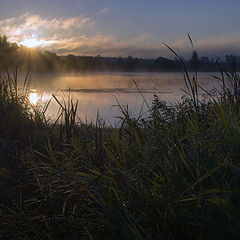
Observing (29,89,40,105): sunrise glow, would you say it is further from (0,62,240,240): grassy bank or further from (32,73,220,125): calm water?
(0,62,240,240): grassy bank

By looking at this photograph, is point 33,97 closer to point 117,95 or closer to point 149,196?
point 149,196

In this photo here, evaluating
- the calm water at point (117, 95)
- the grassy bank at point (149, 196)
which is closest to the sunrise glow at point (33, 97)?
the calm water at point (117, 95)

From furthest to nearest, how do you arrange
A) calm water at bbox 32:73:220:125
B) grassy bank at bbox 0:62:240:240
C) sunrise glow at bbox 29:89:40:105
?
sunrise glow at bbox 29:89:40:105, calm water at bbox 32:73:220:125, grassy bank at bbox 0:62:240:240

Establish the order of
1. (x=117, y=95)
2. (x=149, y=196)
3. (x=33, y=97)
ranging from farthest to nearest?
(x=117, y=95)
(x=33, y=97)
(x=149, y=196)

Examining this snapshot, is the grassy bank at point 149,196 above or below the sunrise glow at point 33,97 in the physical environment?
below

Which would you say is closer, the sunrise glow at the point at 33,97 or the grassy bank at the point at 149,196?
the grassy bank at the point at 149,196

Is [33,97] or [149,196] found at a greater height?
[33,97]

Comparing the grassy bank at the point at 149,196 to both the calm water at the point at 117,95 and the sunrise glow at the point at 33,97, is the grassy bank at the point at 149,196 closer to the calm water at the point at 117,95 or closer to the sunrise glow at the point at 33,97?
the calm water at the point at 117,95

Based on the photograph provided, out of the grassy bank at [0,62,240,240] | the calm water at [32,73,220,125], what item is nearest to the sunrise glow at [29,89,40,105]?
the calm water at [32,73,220,125]

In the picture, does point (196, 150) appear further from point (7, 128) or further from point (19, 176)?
point (7, 128)

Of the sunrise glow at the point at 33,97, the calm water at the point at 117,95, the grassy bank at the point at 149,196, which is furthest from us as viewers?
the sunrise glow at the point at 33,97

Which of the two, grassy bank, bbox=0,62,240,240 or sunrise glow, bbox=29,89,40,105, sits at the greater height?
sunrise glow, bbox=29,89,40,105

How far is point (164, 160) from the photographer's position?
1.59 m

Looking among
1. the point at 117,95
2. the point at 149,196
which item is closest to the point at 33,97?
the point at 149,196
